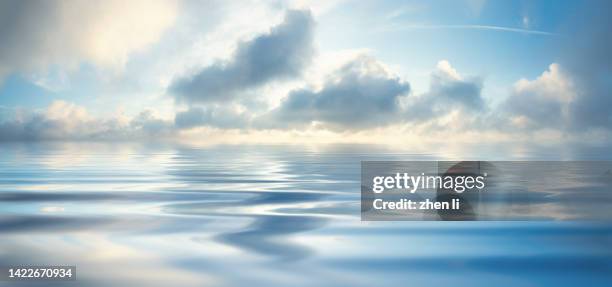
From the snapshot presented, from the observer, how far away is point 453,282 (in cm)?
666

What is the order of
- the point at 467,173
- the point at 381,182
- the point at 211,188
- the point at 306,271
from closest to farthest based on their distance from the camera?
the point at 306,271
the point at 467,173
the point at 381,182
the point at 211,188

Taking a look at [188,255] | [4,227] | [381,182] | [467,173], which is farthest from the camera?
[381,182]

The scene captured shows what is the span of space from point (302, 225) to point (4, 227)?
20.3ft

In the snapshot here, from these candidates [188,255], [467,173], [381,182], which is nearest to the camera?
[188,255]

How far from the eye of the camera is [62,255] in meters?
8.07

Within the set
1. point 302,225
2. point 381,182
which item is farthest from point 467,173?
point 302,225

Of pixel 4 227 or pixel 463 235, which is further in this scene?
pixel 4 227

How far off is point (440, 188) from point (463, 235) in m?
3.59

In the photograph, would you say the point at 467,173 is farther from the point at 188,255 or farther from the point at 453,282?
the point at 188,255

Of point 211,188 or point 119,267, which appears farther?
point 211,188

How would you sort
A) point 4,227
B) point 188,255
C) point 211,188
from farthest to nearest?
point 211,188 → point 4,227 → point 188,255

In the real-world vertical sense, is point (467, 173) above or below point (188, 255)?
above

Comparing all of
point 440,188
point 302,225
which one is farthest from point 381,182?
point 302,225

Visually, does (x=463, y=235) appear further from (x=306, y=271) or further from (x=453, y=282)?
(x=306, y=271)
